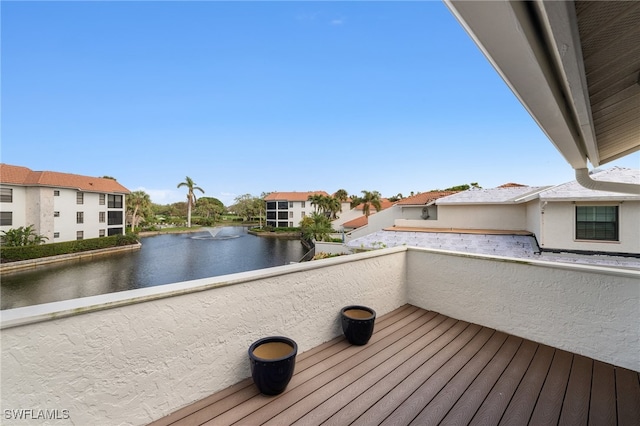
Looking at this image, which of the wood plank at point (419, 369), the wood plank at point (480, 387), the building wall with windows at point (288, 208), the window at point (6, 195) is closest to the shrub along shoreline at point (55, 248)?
the window at point (6, 195)

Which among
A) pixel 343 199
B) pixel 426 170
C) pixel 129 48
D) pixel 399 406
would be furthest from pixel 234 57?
pixel 343 199

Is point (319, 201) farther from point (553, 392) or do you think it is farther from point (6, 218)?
point (553, 392)

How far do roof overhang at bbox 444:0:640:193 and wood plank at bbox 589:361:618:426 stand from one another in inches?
74.1

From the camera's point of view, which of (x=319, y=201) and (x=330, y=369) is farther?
(x=319, y=201)

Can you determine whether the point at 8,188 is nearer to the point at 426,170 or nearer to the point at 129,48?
the point at 129,48

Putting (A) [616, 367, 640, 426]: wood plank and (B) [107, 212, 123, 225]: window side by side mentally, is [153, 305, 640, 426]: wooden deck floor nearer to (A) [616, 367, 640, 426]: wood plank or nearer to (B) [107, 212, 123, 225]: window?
(A) [616, 367, 640, 426]: wood plank

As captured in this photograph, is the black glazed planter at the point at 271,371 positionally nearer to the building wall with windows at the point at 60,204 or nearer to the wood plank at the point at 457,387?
the wood plank at the point at 457,387

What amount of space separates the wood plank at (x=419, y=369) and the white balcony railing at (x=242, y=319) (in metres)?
0.43

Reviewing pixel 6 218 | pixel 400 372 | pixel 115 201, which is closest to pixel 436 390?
pixel 400 372

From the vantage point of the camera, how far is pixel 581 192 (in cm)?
802

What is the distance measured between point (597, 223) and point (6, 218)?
37220 mm

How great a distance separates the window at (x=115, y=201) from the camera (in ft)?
94.9

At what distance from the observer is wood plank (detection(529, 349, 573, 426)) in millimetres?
1677

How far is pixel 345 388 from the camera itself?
192 centimetres
